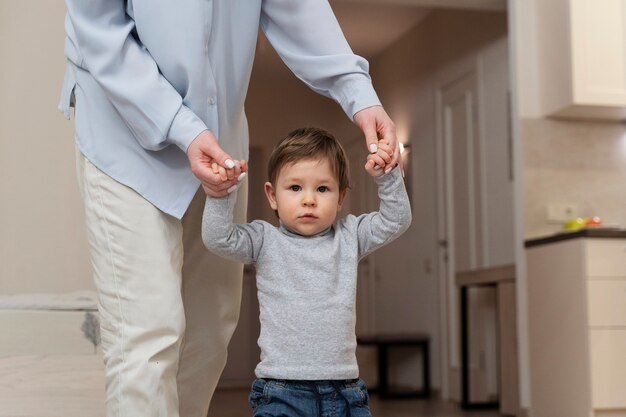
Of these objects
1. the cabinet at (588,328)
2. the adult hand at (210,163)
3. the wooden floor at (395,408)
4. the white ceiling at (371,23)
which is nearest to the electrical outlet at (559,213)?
the cabinet at (588,328)

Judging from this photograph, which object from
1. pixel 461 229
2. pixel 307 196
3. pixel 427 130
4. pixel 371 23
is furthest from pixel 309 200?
pixel 371 23

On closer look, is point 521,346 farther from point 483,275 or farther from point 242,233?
point 242,233

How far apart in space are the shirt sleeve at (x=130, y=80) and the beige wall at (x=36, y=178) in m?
2.44

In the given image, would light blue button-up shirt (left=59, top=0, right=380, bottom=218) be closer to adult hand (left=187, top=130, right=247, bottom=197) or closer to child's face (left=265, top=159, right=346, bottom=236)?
adult hand (left=187, top=130, right=247, bottom=197)

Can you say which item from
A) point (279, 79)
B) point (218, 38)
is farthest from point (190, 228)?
point (279, 79)

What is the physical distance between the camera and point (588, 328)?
4.03 meters

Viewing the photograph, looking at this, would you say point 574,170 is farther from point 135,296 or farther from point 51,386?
point 135,296

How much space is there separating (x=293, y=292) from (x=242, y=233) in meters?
0.14

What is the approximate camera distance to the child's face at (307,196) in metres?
1.72

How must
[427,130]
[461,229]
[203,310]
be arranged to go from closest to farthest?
[203,310] → [461,229] → [427,130]

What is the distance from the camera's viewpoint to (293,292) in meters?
1.68

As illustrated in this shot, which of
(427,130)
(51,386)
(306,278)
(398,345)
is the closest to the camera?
(306,278)

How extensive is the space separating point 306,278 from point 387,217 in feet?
0.61

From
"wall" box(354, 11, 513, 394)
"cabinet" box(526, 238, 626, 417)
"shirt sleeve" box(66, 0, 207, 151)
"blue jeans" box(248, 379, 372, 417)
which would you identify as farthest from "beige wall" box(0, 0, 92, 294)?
"wall" box(354, 11, 513, 394)
